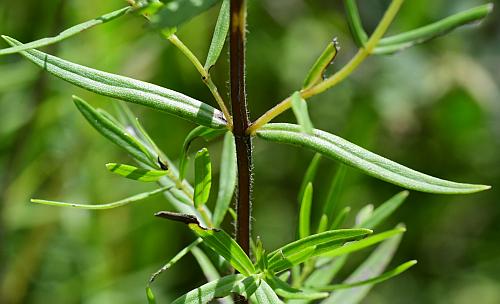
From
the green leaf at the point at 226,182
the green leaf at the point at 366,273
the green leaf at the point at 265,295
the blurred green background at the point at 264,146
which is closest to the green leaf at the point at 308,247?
the green leaf at the point at 265,295

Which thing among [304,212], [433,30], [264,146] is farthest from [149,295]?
[264,146]

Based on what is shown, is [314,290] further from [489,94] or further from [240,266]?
[489,94]

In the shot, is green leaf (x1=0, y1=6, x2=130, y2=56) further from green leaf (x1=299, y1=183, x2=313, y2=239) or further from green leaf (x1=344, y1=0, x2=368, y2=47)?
green leaf (x1=299, y1=183, x2=313, y2=239)

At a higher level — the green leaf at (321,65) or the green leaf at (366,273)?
the green leaf at (321,65)

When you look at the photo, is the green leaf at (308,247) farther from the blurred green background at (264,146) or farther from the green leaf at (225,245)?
the blurred green background at (264,146)

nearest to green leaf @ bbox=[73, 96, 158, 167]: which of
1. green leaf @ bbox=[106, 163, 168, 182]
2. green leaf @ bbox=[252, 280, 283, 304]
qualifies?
green leaf @ bbox=[106, 163, 168, 182]
